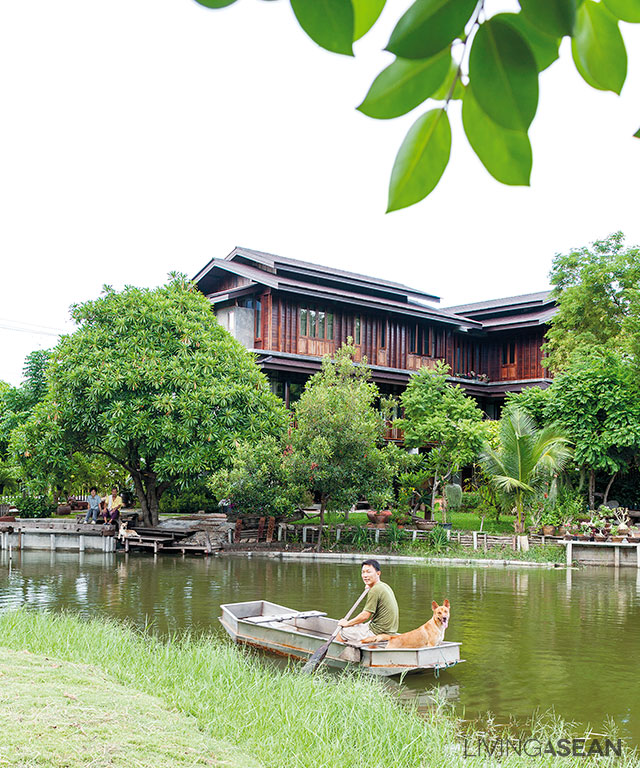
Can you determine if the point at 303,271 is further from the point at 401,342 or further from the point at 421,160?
the point at 421,160

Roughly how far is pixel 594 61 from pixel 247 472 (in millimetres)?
21992

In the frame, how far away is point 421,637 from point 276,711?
3.89 metres

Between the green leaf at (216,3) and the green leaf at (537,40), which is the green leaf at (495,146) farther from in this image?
the green leaf at (216,3)

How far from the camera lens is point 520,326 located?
1307 inches

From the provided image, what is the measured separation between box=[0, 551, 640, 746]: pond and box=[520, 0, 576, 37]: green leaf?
27.0ft

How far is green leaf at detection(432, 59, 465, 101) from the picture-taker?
884mm

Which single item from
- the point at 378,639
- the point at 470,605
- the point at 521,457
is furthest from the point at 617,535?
the point at 378,639

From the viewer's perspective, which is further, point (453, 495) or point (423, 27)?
point (453, 495)

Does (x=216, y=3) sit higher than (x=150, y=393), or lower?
lower

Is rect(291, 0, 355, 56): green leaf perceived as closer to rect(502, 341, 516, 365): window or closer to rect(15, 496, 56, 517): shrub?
rect(15, 496, 56, 517): shrub

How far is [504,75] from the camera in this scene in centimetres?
85

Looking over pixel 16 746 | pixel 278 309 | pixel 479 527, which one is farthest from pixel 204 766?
pixel 278 309

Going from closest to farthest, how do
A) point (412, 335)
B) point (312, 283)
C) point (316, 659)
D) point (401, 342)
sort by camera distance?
point (316, 659), point (312, 283), point (401, 342), point (412, 335)

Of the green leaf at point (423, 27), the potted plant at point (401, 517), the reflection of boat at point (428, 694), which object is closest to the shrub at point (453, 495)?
the potted plant at point (401, 517)
